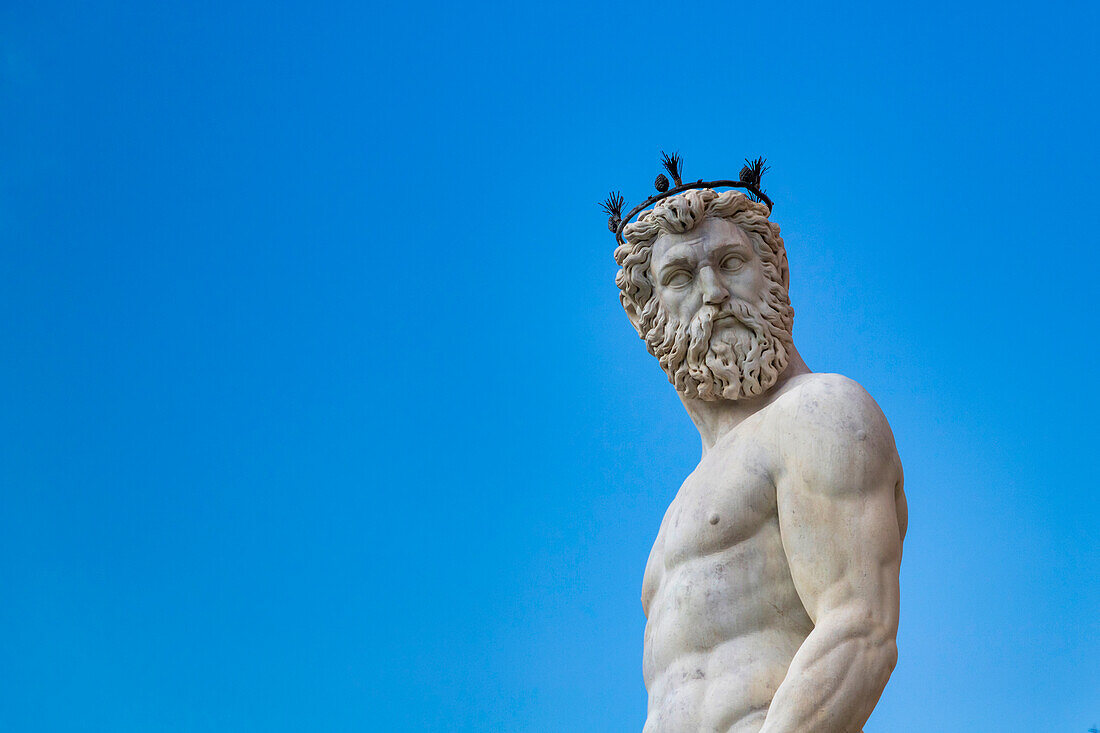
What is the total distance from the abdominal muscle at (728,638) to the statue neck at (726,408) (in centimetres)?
71

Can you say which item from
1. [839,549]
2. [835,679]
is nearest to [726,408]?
[839,549]

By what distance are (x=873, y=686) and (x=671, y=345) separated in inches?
76.0

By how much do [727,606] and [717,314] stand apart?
1387 millimetres

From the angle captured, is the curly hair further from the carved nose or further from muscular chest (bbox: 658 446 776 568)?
muscular chest (bbox: 658 446 776 568)

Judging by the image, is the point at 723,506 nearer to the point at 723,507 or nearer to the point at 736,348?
the point at 723,507

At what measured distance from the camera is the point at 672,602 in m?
6.46

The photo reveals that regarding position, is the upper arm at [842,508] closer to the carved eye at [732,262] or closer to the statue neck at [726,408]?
the statue neck at [726,408]

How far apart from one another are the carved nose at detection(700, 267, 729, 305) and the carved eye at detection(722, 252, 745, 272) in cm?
11

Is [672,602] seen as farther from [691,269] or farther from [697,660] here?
[691,269]

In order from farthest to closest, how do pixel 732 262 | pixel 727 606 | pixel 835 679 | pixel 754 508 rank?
1. pixel 732 262
2. pixel 754 508
3. pixel 727 606
4. pixel 835 679

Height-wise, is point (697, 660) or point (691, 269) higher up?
point (691, 269)

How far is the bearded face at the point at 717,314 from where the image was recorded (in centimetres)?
682

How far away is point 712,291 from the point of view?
682cm

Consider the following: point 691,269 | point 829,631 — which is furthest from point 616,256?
point 829,631
